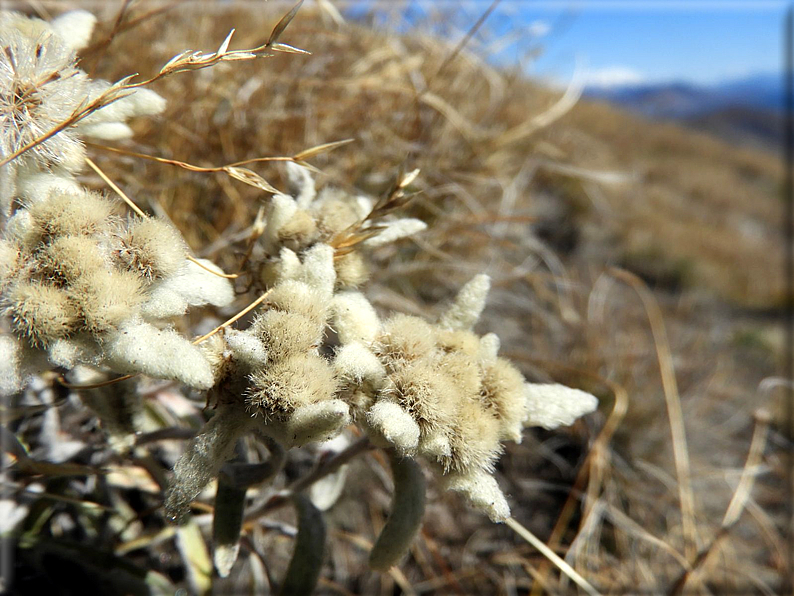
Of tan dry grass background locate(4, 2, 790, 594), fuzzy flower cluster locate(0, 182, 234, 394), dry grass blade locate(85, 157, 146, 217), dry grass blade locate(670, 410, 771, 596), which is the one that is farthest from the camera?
tan dry grass background locate(4, 2, 790, 594)

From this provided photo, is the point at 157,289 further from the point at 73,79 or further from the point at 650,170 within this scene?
the point at 650,170

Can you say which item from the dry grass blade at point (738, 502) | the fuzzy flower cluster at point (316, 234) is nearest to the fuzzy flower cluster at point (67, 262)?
the fuzzy flower cluster at point (316, 234)

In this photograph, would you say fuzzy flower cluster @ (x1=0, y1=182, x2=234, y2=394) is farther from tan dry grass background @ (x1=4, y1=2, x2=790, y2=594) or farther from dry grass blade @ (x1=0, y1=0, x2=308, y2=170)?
tan dry grass background @ (x1=4, y1=2, x2=790, y2=594)

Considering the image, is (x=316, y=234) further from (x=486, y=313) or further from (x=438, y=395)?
(x=486, y=313)

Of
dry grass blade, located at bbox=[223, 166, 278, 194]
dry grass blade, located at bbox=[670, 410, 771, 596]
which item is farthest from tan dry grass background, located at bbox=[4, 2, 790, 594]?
dry grass blade, located at bbox=[223, 166, 278, 194]

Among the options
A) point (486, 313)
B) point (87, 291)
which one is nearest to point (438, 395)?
point (87, 291)

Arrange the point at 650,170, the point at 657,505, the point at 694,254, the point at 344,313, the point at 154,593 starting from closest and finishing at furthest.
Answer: the point at 344,313 < the point at 154,593 < the point at 657,505 < the point at 694,254 < the point at 650,170

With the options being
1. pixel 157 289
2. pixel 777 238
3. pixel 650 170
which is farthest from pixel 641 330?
pixel 777 238
